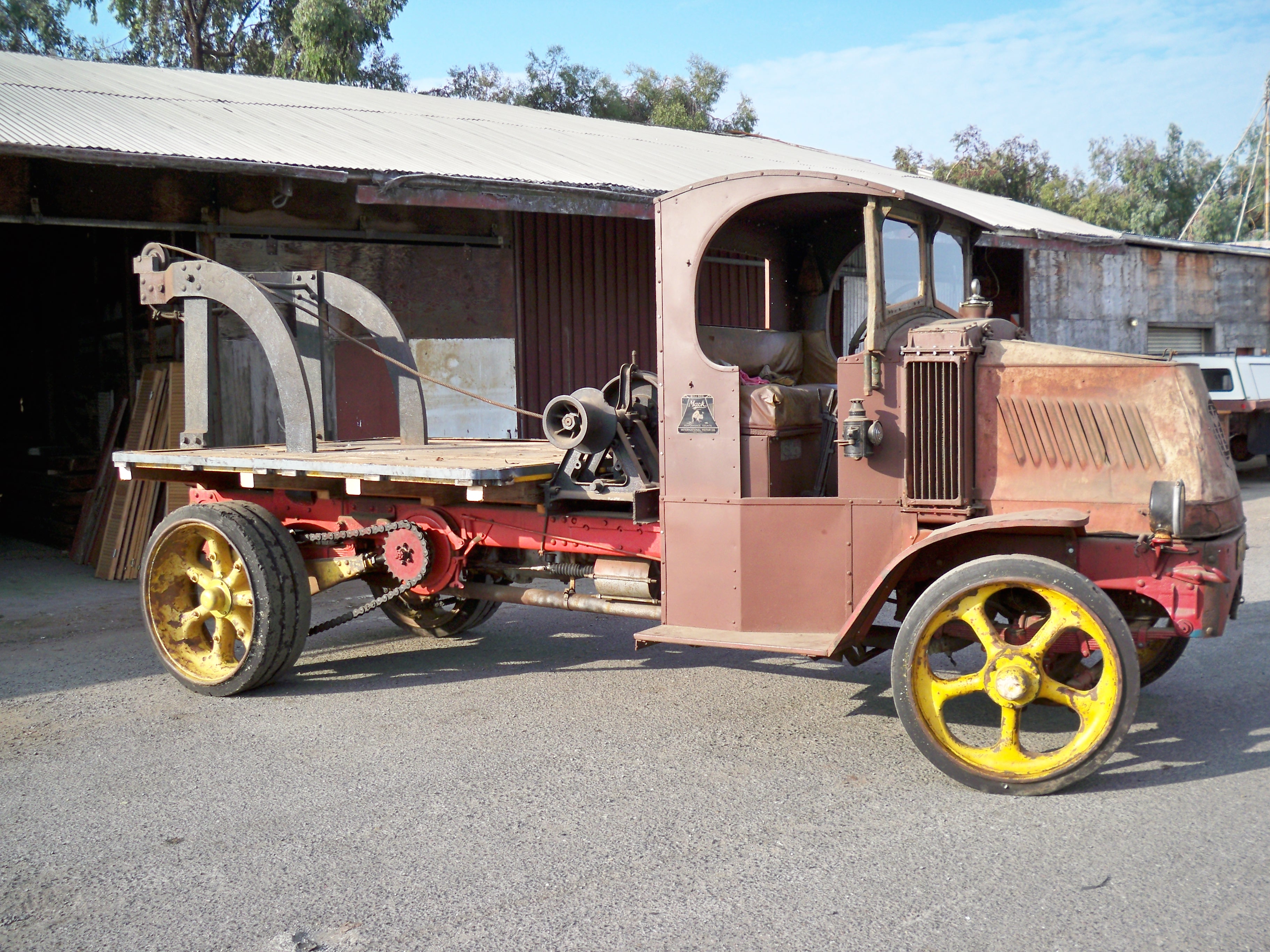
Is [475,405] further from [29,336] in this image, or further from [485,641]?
[29,336]

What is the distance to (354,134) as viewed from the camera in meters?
11.2

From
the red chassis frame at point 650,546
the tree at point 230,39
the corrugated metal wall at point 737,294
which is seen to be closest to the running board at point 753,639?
the red chassis frame at point 650,546

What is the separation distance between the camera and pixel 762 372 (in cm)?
598

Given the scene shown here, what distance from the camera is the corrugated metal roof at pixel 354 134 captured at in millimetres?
8961

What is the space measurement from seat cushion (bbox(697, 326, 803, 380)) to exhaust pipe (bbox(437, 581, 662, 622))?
4.22 ft

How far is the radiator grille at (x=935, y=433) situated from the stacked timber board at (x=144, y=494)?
737 centimetres

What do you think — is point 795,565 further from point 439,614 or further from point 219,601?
point 219,601

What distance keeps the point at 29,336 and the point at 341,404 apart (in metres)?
6.48

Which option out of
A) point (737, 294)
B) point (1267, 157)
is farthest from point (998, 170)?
point (737, 294)

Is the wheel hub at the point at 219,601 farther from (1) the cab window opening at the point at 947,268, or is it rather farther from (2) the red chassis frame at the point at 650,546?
(1) the cab window opening at the point at 947,268

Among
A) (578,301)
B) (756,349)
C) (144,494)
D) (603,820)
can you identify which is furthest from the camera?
(578,301)

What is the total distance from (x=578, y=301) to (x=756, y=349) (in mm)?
6363

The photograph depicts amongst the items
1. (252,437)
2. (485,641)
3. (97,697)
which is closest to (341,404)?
(252,437)

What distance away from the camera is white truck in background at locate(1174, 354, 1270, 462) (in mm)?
15471
